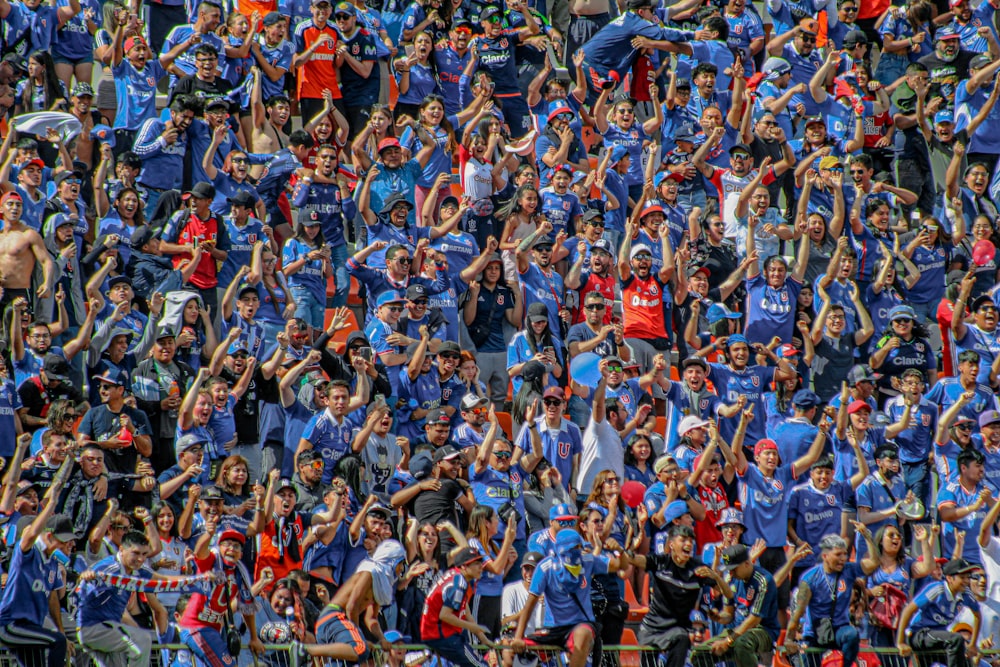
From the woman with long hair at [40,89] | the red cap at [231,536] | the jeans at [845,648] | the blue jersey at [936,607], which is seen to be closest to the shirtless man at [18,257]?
the woman with long hair at [40,89]

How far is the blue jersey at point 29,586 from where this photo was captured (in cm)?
1238

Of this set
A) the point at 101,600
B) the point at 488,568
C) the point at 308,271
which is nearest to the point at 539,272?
the point at 308,271

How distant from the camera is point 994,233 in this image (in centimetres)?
1898

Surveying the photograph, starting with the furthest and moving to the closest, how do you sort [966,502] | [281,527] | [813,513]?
[966,502] < [813,513] < [281,527]

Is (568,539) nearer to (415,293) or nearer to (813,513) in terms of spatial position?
(813,513)

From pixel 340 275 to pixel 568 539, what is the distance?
15.1 ft

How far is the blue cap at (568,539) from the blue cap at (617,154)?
5.89 m

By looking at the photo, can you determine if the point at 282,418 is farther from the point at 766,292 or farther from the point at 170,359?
the point at 766,292

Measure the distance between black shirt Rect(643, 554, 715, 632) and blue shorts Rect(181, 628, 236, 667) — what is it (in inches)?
129

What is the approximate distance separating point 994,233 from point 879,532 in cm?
505

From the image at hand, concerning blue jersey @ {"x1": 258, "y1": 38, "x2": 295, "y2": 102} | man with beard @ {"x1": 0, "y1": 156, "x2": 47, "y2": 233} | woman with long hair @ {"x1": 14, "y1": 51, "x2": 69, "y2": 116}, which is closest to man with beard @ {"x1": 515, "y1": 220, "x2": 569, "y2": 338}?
blue jersey @ {"x1": 258, "y1": 38, "x2": 295, "y2": 102}

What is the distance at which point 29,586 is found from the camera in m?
12.5

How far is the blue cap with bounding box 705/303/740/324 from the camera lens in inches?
666

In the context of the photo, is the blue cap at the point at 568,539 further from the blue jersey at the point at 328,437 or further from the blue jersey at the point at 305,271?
the blue jersey at the point at 305,271
